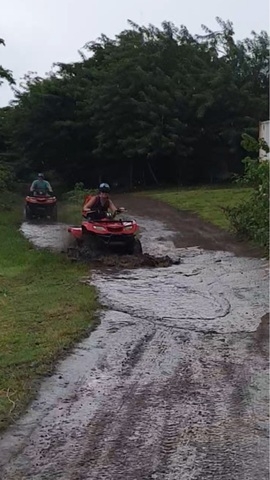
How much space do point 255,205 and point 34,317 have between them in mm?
7035

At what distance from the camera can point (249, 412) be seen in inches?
211

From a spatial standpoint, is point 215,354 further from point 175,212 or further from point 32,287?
point 175,212

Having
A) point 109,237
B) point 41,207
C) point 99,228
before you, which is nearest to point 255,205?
point 109,237

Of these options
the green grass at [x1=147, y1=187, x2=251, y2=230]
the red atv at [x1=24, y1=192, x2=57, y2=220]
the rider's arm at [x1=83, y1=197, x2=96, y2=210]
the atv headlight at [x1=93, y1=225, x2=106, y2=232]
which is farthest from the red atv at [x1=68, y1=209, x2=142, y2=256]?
the red atv at [x1=24, y1=192, x2=57, y2=220]

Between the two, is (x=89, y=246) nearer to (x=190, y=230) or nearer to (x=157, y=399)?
(x=190, y=230)

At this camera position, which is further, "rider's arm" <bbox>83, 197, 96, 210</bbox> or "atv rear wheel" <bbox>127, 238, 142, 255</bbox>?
"rider's arm" <bbox>83, 197, 96, 210</bbox>

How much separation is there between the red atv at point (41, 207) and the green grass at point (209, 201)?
196 inches

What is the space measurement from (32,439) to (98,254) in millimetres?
9811

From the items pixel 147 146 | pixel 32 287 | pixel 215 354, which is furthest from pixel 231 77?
pixel 215 354

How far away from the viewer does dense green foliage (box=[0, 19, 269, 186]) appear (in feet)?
123

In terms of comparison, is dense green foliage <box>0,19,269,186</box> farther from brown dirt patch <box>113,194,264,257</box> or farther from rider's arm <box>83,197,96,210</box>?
rider's arm <box>83,197,96,210</box>

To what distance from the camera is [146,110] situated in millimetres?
37562

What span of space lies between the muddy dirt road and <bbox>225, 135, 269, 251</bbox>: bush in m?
2.95

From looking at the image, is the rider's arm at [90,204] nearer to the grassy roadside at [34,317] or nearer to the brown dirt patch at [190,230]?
the grassy roadside at [34,317]
